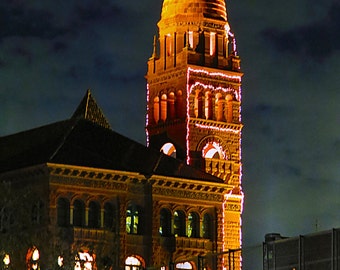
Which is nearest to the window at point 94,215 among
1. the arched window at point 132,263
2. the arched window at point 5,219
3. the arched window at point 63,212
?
the arched window at point 63,212

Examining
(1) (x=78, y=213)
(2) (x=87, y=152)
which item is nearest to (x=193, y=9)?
(2) (x=87, y=152)

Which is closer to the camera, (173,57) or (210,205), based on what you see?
(210,205)

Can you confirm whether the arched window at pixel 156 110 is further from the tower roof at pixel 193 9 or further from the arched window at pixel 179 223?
the arched window at pixel 179 223

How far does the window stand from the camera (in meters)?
120

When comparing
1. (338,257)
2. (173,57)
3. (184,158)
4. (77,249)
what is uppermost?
(173,57)

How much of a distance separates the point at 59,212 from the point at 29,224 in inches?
128

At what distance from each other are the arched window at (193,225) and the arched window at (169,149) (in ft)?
49.2

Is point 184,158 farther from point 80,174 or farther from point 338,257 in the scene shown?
point 338,257

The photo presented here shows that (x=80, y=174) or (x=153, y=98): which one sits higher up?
(x=153, y=98)

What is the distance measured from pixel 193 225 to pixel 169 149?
642 inches

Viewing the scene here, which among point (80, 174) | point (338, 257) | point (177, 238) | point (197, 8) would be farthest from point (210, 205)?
point (338, 257)

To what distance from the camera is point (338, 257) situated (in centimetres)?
7238

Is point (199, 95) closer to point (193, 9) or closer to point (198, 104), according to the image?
point (198, 104)

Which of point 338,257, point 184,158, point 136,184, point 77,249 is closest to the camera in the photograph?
point 338,257
